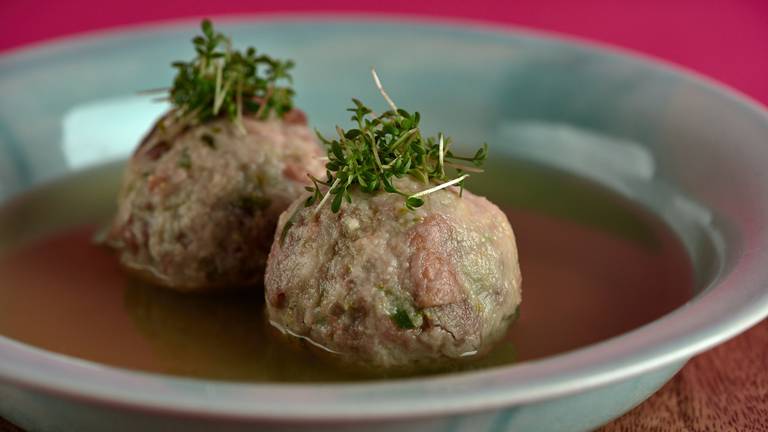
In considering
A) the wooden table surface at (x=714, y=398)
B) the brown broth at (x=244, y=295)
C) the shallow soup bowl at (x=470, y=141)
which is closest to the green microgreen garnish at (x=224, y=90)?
the brown broth at (x=244, y=295)

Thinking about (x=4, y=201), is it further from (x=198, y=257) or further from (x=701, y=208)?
(x=701, y=208)

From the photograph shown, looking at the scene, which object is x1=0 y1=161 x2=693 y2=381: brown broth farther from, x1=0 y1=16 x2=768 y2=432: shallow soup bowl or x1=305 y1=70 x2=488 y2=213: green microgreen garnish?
x1=305 y1=70 x2=488 y2=213: green microgreen garnish

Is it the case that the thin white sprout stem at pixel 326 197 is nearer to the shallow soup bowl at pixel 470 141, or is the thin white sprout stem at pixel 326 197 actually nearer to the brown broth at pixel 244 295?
A: the brown broth at pixel 244 295

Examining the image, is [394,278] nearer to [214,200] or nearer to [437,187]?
[437,187]

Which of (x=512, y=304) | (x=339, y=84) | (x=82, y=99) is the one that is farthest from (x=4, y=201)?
(x=512, y=304)

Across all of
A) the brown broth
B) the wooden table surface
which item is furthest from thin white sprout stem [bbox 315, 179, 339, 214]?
the wooden table surface

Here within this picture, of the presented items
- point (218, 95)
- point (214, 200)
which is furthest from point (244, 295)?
point (218, 95)
